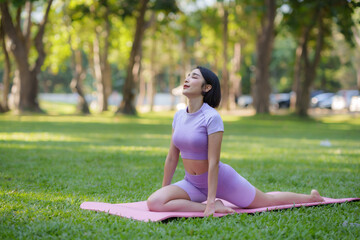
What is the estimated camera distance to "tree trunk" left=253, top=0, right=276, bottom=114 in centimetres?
2442

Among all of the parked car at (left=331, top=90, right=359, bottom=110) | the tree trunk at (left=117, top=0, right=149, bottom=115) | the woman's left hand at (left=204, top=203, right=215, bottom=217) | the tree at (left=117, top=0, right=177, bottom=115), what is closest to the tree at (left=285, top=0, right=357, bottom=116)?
the tree at (left=117, top=0, right=177, bottom=115)

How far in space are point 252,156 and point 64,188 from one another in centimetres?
493

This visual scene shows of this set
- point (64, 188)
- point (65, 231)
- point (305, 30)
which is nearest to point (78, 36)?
point (305, 30)

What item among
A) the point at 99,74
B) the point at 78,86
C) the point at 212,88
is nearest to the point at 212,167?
the point at 212,88

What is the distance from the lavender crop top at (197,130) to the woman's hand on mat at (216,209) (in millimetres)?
465

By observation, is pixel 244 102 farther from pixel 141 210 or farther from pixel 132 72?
pixel 141 210

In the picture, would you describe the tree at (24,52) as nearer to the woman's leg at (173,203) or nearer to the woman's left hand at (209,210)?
the woman's leg at (173,203)

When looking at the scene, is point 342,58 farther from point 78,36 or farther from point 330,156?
point 330,156

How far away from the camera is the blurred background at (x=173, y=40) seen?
2423 centimetres

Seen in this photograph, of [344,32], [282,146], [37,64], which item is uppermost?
[344,32]

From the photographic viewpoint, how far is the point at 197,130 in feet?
14.9

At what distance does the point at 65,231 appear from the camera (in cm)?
387

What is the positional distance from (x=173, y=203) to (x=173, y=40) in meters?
36.8

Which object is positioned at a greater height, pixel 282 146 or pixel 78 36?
pixel 78 36
